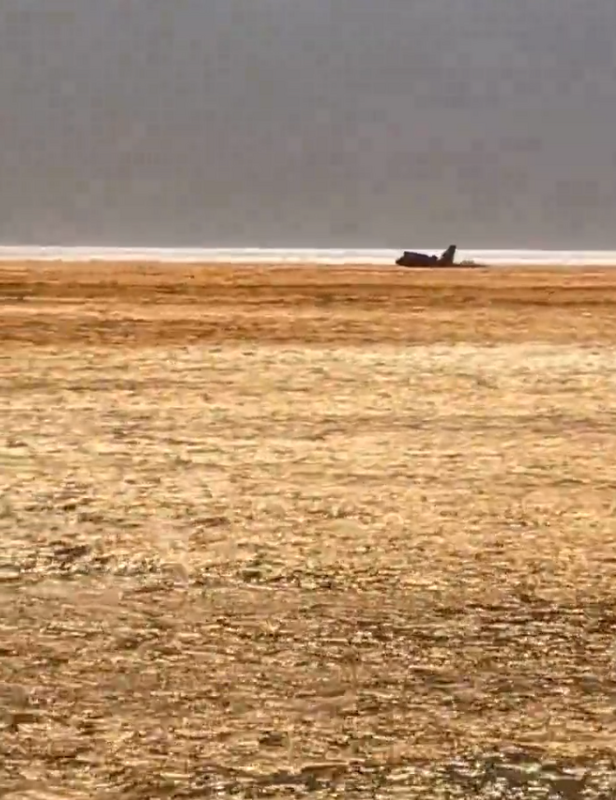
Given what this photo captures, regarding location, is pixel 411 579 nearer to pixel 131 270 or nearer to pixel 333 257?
pixel 131 270

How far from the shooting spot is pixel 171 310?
38cm

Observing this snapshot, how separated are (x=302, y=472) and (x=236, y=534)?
0.04 metres

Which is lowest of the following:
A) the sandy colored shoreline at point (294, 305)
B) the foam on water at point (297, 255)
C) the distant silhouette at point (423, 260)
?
the sandy colored shoreline at point (294, 305)

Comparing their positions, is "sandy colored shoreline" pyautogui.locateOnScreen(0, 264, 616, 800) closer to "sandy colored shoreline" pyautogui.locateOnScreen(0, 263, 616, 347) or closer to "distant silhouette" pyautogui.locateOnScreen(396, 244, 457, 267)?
"sandy colored shoreline" pyautogui.locateOnScreen(0, 263, 616, 347)

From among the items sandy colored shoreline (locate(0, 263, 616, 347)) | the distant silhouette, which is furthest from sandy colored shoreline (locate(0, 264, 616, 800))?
the distant silhouette

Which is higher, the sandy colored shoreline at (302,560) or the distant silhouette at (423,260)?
the distant silhouette at (423,260)

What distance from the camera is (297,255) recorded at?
0.61 metres

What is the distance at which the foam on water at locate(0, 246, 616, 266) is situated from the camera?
22.2 inches

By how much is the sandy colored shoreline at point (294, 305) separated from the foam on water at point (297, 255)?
0.11 metres

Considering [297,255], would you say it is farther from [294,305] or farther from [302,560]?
[302,560]

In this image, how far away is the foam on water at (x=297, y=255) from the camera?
56 centimetres

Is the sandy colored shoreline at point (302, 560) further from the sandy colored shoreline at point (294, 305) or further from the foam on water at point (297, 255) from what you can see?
the foam on water at point (297, 255)

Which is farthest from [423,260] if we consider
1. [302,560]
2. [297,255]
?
[302,560]

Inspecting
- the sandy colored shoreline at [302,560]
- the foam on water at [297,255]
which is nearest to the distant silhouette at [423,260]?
the foam on water at [297,255]
